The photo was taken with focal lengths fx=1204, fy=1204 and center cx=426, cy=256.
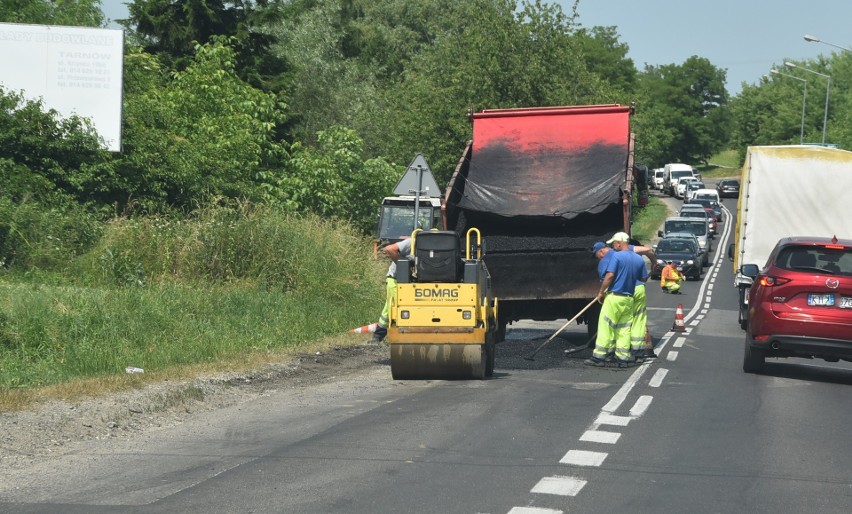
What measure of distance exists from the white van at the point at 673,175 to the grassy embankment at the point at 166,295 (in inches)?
2716

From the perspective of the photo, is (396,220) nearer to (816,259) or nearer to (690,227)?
(816,259)

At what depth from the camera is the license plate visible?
14.1 meters

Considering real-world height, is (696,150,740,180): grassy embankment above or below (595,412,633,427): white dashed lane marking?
above

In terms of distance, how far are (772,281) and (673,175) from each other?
78.7 m

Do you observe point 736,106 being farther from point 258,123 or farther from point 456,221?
point 456,221

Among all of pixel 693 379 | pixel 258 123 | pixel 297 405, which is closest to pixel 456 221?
pixel 693 379

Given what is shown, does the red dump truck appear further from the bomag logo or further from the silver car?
the silver car

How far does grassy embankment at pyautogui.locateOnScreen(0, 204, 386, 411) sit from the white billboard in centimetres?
401

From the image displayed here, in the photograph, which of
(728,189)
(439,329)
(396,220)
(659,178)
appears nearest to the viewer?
(439,329)

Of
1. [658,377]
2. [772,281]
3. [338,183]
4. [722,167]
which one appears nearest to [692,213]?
[338,183]

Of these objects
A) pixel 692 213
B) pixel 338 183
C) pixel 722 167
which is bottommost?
pixel 692 213

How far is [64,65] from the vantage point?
26.6 metres

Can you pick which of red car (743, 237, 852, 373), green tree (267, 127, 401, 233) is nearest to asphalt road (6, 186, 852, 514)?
red car (743, 237, 852, 373)

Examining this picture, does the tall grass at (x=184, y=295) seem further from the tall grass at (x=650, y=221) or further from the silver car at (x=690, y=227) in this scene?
the tall grass at (x=650, y=221)
